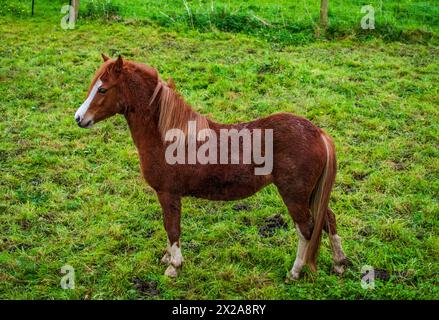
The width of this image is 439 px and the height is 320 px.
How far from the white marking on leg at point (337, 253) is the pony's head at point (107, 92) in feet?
7.64

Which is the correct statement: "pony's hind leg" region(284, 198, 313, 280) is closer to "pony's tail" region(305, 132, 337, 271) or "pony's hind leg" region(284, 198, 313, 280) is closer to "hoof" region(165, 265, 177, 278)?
"pony's tail" region(305, 132, 337, 271)

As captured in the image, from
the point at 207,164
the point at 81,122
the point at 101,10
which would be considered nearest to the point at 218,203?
the point at 207,164

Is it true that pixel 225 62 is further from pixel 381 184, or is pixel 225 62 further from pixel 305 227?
pixel 305 227

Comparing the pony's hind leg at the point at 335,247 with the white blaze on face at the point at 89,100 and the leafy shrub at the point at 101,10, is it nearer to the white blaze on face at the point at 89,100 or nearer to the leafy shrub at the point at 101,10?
the white blaze on face at the point at 89,100

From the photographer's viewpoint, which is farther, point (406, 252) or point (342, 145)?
point (342, 145)

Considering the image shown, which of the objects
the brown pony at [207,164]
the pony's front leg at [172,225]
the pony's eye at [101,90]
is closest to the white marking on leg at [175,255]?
the pony's front leg at [172,225]

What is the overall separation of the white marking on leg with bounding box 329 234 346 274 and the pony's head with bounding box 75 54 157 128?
2.33 meters

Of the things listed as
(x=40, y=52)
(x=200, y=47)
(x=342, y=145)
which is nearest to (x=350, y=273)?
(x=342, y=145)

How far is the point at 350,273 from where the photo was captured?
4680mm

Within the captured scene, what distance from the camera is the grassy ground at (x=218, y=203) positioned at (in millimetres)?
4656

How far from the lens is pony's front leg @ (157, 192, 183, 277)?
452cm

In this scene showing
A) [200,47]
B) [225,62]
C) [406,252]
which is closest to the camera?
[406,252]
